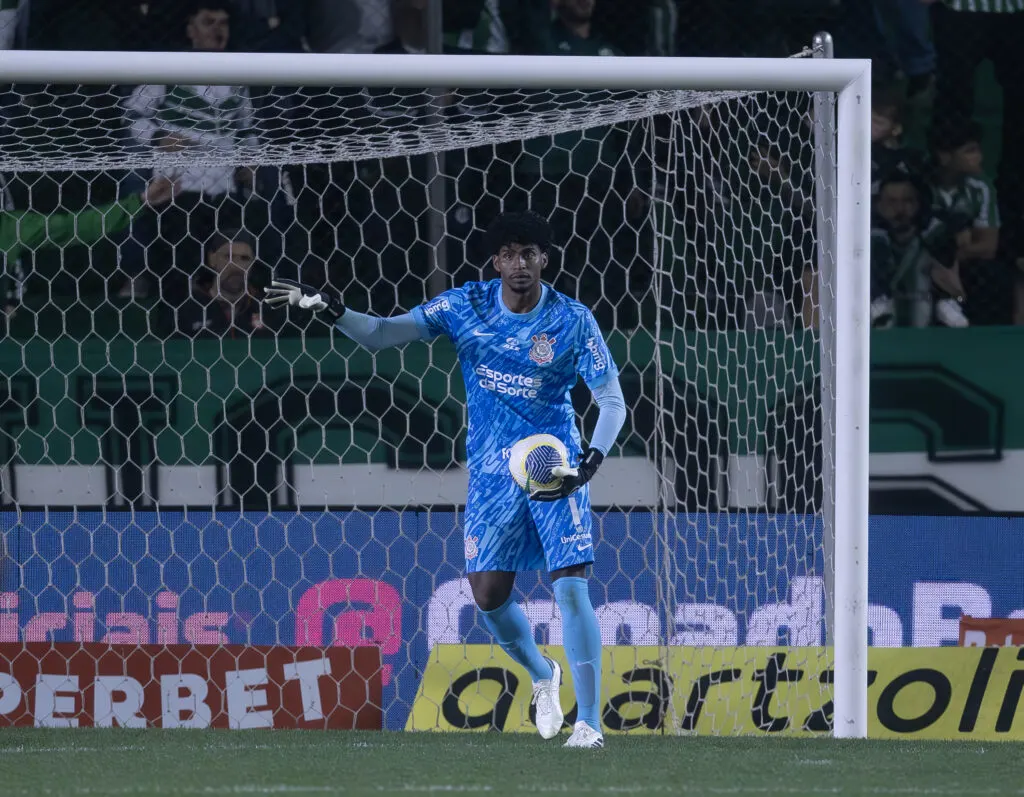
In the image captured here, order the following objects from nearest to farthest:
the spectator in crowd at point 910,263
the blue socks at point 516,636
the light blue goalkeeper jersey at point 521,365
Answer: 1. the light blue goalkeeper jersey at point 521,365
2. the blue socks at point 516,636
3. the spectator in crowd at point 910,263

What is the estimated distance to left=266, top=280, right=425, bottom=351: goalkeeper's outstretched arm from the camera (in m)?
4.46

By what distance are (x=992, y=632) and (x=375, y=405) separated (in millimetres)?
2562

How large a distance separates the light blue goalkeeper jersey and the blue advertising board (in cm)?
122

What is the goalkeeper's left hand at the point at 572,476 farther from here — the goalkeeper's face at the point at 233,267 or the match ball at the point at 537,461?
the goalkeeper's face at the point at 233,267

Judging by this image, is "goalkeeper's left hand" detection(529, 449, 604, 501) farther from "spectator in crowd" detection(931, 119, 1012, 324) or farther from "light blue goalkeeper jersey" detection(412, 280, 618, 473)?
"spectator in crowd" detection(931, 119, 1012, 324)

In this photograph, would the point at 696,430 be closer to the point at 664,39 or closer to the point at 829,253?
the point at 829,253

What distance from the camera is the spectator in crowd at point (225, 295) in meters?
6.49

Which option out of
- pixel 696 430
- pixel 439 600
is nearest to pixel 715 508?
pixel 696 430

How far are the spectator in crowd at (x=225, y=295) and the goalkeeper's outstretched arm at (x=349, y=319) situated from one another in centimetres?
180

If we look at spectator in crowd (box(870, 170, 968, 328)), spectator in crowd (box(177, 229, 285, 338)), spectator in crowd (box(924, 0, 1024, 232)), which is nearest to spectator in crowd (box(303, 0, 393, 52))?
spectator in crowd (box(177, 229, 285, 338))

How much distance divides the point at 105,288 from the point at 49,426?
637 millimetres

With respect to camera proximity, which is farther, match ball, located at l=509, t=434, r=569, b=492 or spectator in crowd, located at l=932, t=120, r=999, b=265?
spectator in crowd, located at l=932, t=120, r=999, b=265

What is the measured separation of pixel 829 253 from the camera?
5500 mm

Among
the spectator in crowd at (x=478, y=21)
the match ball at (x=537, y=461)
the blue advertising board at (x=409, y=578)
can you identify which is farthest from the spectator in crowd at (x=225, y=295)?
the match ball at (x=537, y=461)
